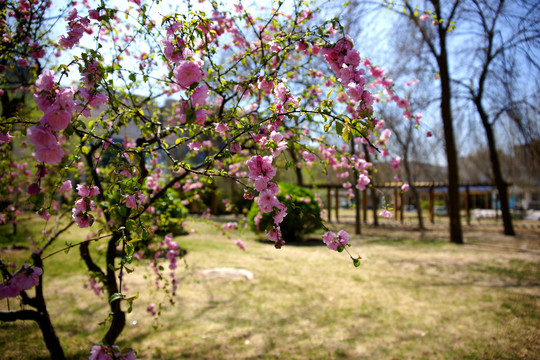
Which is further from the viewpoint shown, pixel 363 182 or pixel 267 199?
pixel 363 182

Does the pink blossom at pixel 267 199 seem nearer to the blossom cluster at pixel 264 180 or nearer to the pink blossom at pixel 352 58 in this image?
the blossom cluster at pixel 264 180

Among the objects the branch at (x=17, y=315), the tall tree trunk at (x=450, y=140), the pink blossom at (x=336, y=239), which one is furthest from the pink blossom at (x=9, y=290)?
the tall tree trunk at (x=450, y=140)

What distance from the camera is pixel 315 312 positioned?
395 cm

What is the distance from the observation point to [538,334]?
128 inches

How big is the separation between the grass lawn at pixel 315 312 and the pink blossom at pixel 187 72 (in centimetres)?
123

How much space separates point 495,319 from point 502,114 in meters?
8.24

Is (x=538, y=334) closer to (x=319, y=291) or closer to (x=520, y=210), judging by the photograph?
(x=319, y=291)

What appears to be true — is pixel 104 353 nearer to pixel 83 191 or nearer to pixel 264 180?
pixel 83 191

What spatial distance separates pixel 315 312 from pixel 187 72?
3.53 m

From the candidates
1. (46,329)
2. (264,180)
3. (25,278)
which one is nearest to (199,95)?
(264,180)

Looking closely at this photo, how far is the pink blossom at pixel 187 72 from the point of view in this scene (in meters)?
1.11

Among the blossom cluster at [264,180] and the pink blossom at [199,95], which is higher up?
the pink blossom at [199,95]

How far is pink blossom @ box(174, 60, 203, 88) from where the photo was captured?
3.65 ft

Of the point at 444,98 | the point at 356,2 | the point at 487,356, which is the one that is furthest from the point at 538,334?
the point at 444,98
